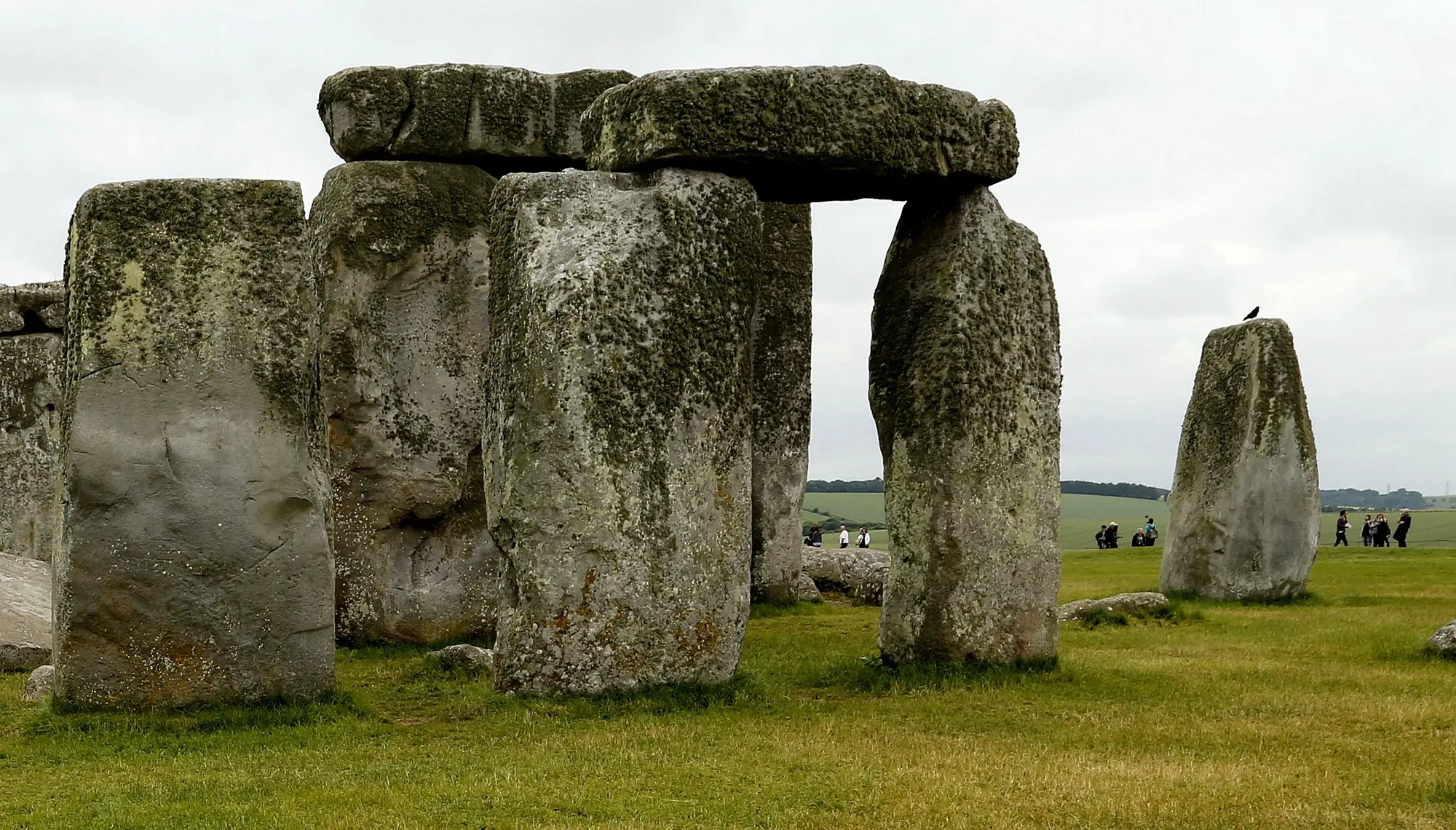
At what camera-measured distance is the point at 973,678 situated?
11312 millimetres

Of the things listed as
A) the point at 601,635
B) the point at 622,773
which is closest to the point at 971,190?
the point at 601,635

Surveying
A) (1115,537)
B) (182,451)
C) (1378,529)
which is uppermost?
(182,451)

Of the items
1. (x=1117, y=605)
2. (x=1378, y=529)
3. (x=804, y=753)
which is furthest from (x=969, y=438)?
(x=1378, y=529)

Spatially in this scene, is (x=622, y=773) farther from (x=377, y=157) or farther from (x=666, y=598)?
(x=377, y=157)

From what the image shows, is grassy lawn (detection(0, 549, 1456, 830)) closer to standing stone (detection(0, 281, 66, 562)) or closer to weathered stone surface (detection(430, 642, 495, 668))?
weathered stone surface (detection(430, 642, 495, 668))

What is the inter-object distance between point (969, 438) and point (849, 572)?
914cm

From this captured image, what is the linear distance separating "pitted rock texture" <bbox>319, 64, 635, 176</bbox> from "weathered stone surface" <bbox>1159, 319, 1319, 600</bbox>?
828cm

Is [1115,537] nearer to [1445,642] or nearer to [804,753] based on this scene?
[1445,642]

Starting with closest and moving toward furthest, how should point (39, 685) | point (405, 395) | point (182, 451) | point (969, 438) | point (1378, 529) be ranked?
1. point (182, 451)
2. point (39, 685)
3. point (969, 438)
4. point (405, 395)
5. point (1378, 529)

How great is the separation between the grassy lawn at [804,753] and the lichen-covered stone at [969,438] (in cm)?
44

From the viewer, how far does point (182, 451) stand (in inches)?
379

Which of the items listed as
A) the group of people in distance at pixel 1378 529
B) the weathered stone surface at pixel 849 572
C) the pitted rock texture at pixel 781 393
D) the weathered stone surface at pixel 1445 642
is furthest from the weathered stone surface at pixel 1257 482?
the group of people in distance at pixel 1378 529

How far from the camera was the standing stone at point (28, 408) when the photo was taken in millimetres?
22172

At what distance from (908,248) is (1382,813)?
18.6ft
